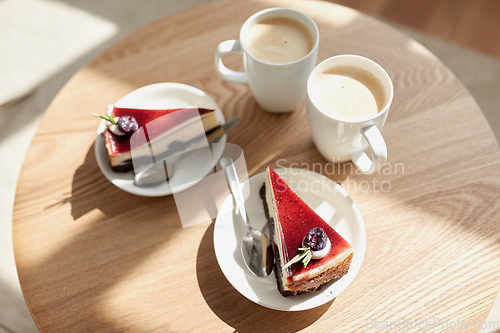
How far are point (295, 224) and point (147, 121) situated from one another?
0.52 meters

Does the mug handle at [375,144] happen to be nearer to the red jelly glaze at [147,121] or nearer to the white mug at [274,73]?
the white mug at [274,73]

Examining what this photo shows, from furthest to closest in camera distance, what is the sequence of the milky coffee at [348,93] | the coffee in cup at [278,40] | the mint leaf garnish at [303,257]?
the coffee in cup at [278,40], the milky coffee at [348,93], the mint leaf garnish at [303,257]

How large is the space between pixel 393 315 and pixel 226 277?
0.41m

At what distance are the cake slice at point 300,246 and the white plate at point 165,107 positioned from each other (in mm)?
229

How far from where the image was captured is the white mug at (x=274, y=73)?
109cm

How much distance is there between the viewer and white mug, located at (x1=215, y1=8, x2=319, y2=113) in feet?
3.59

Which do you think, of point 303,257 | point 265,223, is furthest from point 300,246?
A: point 265,223

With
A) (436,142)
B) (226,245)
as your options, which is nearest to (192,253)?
(226,245)

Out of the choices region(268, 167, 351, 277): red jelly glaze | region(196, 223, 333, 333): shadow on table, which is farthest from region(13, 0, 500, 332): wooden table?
region(268, 167, 351, 277): red jelly glaze

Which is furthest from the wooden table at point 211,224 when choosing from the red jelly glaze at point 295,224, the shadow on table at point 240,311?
the red jelly glaze at point 295,224

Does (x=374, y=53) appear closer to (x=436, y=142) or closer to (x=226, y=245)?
(x=436, y=142)

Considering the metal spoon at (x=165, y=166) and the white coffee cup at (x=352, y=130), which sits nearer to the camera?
the white coffee cup at (x=352, y=130)

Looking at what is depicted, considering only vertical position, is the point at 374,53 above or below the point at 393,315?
above

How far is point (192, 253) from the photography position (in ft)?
3.50
